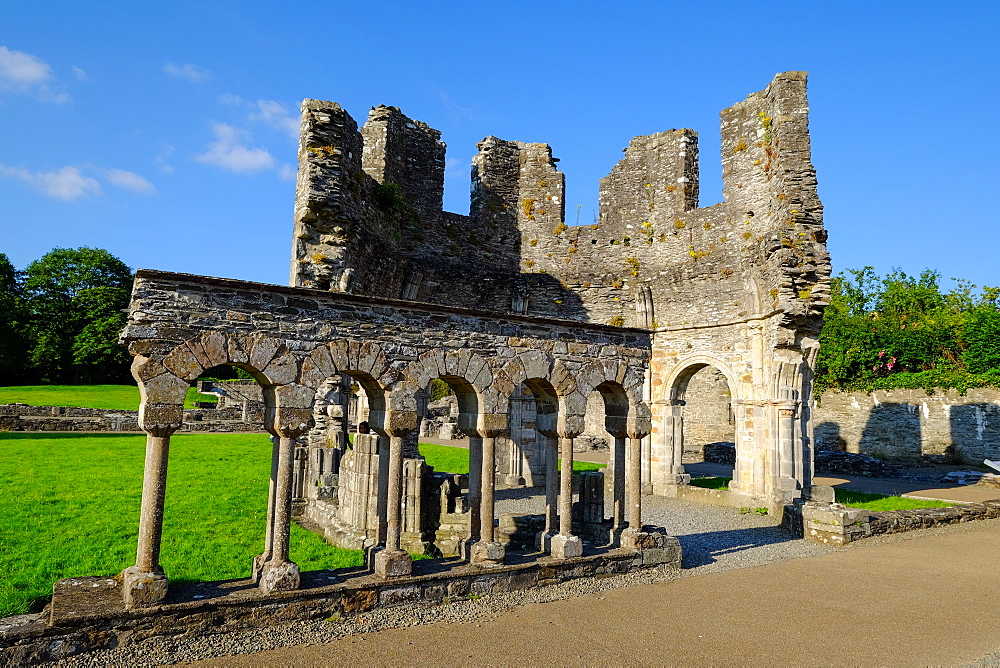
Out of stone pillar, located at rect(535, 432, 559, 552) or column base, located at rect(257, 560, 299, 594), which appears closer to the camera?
column base, located at rect(257, 560, 299, 594)

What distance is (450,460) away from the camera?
22109mm

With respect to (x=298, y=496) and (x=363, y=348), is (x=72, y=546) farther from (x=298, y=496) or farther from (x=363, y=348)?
(x=363, y=348)

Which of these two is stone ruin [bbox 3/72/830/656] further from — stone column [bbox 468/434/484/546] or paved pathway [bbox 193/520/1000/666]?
paved pathway [bbox 193/520/1000/666]

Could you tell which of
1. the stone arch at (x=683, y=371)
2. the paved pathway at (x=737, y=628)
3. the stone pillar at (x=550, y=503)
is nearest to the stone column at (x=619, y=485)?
the stone pillar at (x=550, y=503)

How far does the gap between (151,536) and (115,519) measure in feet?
19.7

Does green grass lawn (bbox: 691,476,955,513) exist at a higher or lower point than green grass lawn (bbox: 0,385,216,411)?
lower

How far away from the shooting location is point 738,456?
54.5 ft

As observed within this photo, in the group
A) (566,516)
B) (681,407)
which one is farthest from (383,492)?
(681,407)

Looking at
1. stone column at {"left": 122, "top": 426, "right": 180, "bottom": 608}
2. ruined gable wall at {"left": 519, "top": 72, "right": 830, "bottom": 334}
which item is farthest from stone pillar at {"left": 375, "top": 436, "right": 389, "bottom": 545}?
ruined gable wall at {"left": 519, "top": 72, "right": 830, "bottom": 334}

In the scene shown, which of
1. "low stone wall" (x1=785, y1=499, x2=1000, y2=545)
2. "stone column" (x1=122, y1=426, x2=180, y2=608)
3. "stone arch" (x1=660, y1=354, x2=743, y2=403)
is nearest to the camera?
"stone column" (x1=122, y1=426, x2=180, y2=608)

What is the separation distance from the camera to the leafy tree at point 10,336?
4125 cm

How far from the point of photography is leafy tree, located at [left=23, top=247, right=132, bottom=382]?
1689 inches

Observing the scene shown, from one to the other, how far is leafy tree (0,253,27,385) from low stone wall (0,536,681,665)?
1745 inches

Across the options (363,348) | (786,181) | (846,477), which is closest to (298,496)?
(363,348)
